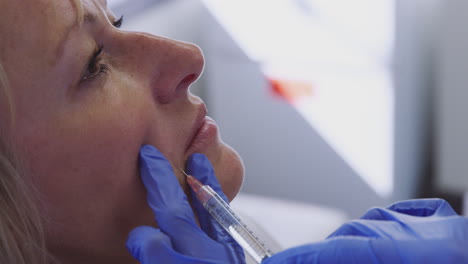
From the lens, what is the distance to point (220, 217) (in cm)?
99

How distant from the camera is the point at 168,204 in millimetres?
969

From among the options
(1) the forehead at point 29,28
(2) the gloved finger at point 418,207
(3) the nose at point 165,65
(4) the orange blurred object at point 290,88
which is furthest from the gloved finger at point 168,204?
(4) the orange blurred object at point 290,88

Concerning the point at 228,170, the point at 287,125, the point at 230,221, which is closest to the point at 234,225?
the point at 230,221

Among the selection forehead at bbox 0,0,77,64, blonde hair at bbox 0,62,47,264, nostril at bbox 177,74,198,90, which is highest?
forehead at bbox 0,0,77,64

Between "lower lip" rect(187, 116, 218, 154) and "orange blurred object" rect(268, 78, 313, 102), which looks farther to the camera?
"orange blurred object" rect(268, 78, 313, 102)

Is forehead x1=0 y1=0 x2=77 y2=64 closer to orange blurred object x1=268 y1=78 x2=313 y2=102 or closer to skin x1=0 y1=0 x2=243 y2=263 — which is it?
skin x1=0 y1=0 x2=243 y2=263

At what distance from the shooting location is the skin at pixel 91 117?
93cm

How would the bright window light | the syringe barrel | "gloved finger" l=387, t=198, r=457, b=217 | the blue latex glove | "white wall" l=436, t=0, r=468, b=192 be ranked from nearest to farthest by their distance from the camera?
the blue latex glove < the syringe barrel < "gloved finger" l=387, t=198, r=457, b=217 < the bright window light < "white wall" l=436, t=0, r=468, b=192

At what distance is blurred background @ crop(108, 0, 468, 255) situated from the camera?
274cm

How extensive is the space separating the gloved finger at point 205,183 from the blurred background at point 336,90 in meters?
1.65

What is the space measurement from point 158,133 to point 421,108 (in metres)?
2.31

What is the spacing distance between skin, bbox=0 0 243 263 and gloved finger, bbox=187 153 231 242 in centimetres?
3

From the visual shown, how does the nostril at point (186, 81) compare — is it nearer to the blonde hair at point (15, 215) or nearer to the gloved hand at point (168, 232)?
the gloved hand at point (168, 232)

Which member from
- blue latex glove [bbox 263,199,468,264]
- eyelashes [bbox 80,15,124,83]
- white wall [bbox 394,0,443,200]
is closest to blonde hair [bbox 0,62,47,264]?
eyelashes [bbox 80,15,124,83]
